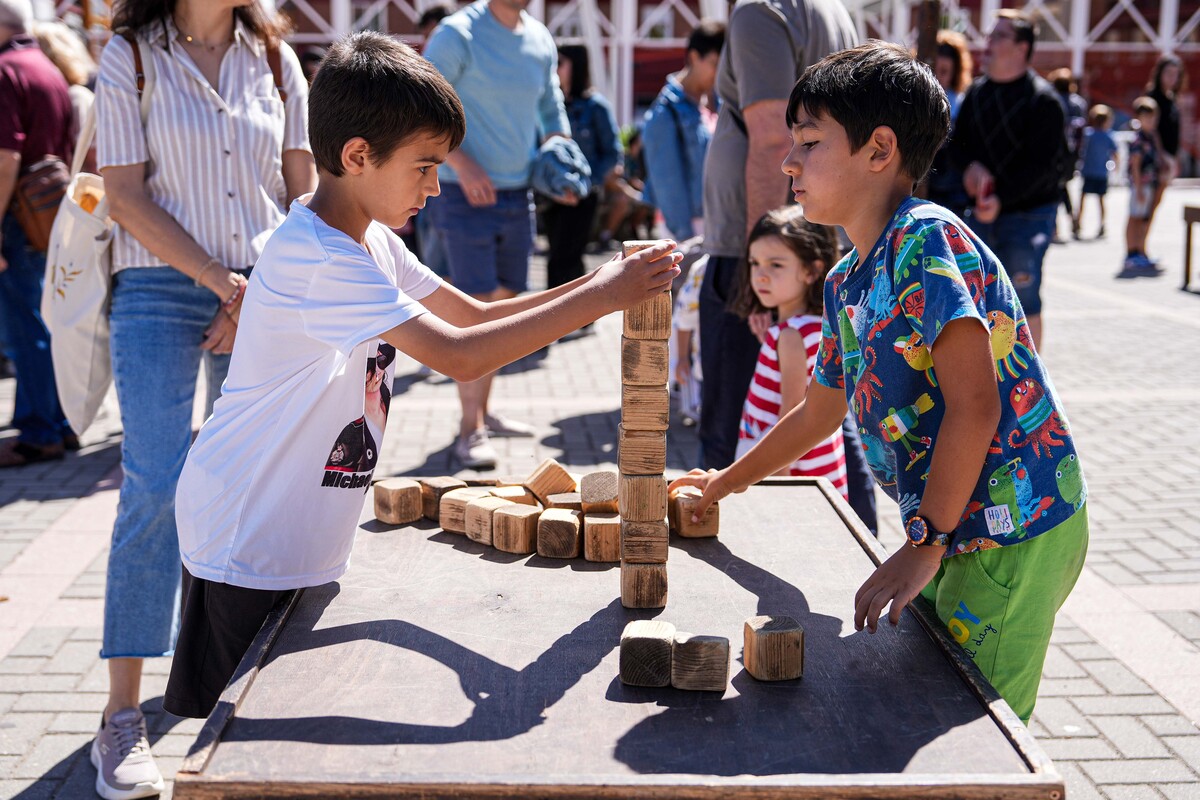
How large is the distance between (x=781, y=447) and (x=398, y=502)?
0.82m

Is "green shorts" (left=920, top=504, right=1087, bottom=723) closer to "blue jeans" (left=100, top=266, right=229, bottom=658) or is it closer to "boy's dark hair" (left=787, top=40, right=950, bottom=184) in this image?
"boy's dark hair" (left=787, top=40, right=950, bottom=184)

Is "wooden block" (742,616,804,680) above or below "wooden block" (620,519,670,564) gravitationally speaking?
below

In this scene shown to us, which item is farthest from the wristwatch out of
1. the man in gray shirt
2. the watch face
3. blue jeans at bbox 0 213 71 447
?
blue jeans at bbox 0 213 71 447

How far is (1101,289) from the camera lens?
1128 cm

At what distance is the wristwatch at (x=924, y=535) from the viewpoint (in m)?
1.80

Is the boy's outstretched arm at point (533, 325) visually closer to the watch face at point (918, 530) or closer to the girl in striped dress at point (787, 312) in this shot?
the watch face at point (918, 530)

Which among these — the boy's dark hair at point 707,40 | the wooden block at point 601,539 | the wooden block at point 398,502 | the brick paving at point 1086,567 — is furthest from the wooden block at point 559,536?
the boy's dark hair at point 707,40

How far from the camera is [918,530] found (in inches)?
70.9

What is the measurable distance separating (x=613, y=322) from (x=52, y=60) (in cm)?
530

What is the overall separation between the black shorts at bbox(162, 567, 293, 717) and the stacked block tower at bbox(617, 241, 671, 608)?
63cm

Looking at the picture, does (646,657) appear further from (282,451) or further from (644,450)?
(282,451)

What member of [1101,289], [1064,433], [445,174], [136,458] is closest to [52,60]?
[445,174]

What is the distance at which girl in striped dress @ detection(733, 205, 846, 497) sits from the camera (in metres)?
3.34

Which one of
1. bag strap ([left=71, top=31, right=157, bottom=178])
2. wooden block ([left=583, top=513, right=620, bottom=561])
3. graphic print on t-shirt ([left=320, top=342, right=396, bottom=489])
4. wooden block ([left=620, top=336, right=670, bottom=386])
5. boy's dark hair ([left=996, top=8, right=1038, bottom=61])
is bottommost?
wooden block ([left=583, top=513, right=620, bottom=561])
